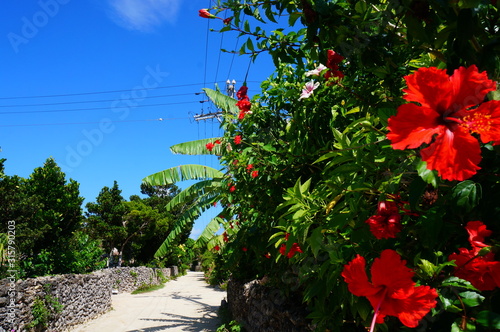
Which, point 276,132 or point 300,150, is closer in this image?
point 300,150

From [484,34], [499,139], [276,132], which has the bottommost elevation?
[499,139]

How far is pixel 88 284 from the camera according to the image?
35.2ft

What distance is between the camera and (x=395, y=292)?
0.83 meters

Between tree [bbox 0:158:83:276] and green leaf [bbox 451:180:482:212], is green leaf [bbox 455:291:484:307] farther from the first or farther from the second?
tree [bbox 0:158:83:276]

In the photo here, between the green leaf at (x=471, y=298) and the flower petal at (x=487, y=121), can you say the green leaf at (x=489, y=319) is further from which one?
the flower petal at (x=487, y=121)

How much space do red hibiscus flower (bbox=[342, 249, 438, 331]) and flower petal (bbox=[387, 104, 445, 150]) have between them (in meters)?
0.30

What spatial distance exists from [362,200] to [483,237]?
0.51 meters

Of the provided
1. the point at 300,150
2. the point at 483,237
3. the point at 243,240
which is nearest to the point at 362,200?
the point at 483,237

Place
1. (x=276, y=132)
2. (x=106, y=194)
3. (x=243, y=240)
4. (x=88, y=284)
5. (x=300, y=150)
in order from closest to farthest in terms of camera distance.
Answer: (x=300, y=150), (x=276, y=132), (x=243, y=240), (x=88, y=284), (x=106, y=194)

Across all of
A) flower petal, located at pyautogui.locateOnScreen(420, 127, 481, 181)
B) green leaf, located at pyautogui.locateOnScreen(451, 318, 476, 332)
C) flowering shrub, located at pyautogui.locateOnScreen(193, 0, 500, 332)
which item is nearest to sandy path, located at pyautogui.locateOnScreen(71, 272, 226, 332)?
flowering shrub, located at pyautogui.locateOnScreen(193, 0, 500, 332)

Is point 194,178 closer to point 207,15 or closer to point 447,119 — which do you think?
point 207,15

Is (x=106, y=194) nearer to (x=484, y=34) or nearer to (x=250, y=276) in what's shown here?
(x=250, y=276)

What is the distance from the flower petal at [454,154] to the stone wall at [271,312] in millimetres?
2355

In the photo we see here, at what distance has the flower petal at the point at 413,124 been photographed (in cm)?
70
